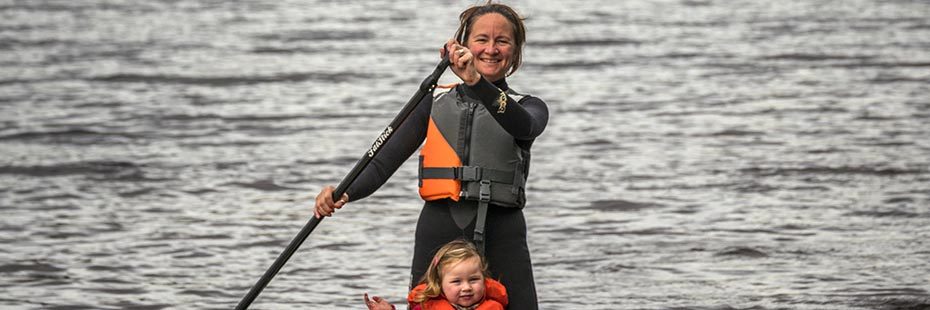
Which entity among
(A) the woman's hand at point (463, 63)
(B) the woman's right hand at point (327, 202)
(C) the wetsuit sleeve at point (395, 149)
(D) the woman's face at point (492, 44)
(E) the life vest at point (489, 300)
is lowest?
(E) the life vest at point (489, 300)

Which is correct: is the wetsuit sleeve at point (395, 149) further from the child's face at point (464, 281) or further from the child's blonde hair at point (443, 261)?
the child's face at point (464, 281)

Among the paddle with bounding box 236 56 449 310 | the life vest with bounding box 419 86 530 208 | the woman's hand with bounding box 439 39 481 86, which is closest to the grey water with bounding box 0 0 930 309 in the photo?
the paddle with bounding box 236 56 449 310

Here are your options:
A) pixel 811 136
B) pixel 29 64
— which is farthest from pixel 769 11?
pixel 811 136

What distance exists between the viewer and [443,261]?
6059 mm

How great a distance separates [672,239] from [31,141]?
338 inches

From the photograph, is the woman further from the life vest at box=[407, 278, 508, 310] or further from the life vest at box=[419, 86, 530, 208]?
the life vest at box=[407, 278, 508, 310]

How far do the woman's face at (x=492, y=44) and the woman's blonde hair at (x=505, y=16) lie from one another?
4 cm

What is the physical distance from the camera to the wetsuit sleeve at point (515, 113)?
19.1 ft

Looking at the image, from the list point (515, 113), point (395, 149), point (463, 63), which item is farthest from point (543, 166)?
point (463, 63)

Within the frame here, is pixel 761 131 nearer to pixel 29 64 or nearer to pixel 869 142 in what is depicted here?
pixel 869 142

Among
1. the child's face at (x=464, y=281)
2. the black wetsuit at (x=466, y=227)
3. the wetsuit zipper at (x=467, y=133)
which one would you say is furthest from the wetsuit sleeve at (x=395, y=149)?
the child's face at (x=464, y=281)

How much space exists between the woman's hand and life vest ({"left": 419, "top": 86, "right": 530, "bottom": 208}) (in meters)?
0.42

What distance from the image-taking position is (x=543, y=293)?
10047mm

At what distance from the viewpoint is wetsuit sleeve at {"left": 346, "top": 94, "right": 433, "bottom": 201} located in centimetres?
639
